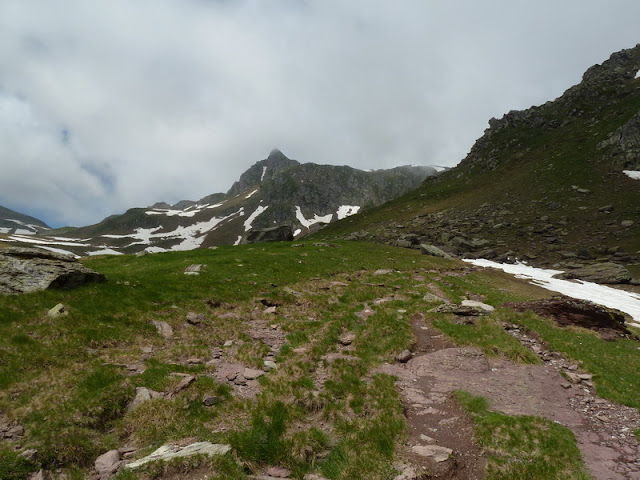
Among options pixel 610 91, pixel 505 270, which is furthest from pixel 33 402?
pixel 610 91

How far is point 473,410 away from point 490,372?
4.70 m

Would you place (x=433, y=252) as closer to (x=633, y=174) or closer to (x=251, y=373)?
(x=251, y=373)

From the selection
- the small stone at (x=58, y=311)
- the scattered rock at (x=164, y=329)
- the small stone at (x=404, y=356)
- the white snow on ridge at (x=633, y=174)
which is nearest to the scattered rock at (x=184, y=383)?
the scattered rock at (x=164, y=329)

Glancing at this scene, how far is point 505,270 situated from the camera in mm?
51062

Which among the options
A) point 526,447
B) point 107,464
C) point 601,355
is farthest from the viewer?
point 601,355

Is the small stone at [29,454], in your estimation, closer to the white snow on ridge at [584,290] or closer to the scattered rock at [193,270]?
the scattered rock at [193,270]

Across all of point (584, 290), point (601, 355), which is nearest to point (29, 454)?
point (601, 355)

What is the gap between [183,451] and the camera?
9.22 metres

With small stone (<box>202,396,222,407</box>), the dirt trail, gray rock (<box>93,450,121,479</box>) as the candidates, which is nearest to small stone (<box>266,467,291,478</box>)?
small stone (<box>202,396,222,407</box>)

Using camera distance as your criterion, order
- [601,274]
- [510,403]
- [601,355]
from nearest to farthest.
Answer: [510,403]
[601,355]
[601,274]

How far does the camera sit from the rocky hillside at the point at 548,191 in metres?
63.7

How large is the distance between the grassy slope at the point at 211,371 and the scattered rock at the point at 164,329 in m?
0.43

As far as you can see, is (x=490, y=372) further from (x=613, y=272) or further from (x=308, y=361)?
(x=613, y=272)

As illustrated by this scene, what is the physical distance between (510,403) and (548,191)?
91.0 m
